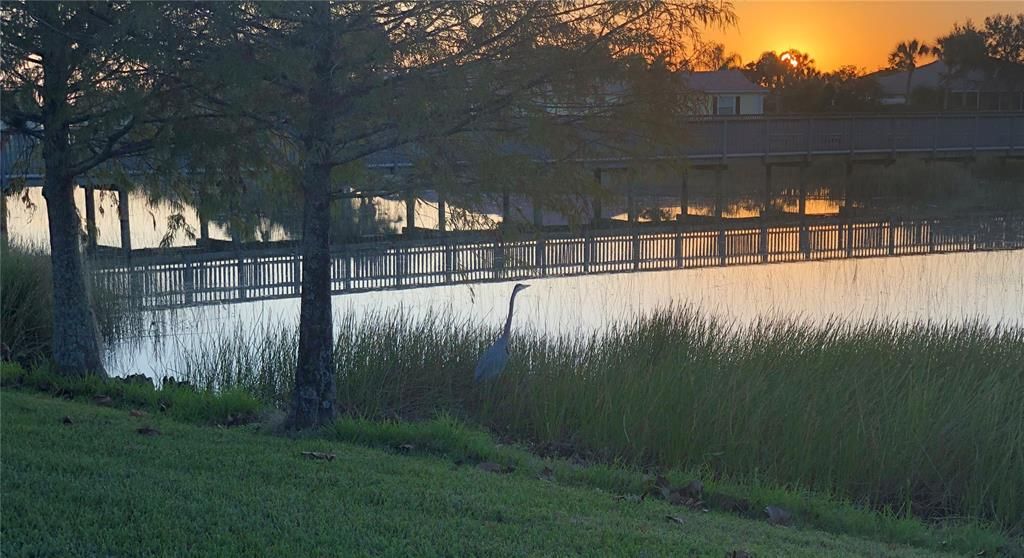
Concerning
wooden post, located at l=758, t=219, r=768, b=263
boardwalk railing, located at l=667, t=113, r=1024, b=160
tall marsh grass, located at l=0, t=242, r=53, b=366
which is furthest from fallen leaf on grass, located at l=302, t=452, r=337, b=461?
boardwalk railing, located at l=667, t=113, r=1024, b=160

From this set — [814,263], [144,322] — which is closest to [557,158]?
[144,322]

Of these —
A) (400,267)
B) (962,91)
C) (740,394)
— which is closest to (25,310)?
(400,267)

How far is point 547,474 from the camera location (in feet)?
26.2

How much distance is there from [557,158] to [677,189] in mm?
32921

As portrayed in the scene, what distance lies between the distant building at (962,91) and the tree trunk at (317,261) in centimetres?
5219

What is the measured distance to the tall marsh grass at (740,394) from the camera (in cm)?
867

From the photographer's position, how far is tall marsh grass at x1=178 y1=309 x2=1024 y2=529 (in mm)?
8672

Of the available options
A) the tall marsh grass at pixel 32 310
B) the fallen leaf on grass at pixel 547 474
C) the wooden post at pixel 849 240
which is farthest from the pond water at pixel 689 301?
the fallen leaf on grass at pixel 547 474

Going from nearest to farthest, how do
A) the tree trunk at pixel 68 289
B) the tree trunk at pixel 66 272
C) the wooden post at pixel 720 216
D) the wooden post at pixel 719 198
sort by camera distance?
the tree trunk at pixel 66 272 → the tree trunk at pixel 68 289 → the wooden post at pixel 720 216 → the wooden post at pixel 719 198

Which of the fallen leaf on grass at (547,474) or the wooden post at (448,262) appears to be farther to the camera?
the wooden post at (448,262)

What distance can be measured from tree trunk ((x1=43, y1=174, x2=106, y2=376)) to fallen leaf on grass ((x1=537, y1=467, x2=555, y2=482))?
16.0 feet

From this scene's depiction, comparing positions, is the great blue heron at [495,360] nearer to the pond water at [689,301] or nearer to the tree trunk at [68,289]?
the pond water at [689,301]

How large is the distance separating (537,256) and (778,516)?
480 inches

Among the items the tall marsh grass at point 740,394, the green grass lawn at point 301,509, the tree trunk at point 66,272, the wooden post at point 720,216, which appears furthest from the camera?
the wooden post at point 720,216
